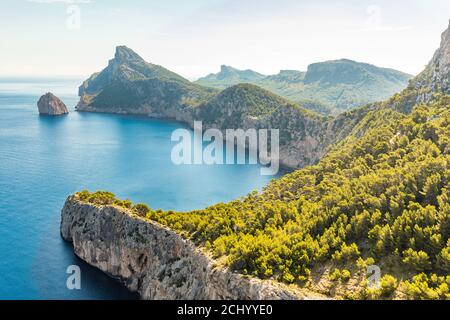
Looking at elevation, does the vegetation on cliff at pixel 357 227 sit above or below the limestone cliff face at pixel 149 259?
above

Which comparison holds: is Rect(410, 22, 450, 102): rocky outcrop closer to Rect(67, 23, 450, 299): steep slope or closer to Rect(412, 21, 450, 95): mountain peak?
Rect(412, 21, 450, 95): mountain peak

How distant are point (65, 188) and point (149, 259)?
61738 mm

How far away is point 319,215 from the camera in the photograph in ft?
191

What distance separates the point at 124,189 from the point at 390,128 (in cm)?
7745

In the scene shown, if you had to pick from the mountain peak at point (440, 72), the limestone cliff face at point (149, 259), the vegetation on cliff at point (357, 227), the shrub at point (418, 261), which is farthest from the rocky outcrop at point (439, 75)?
the limestone cliff face at point (149, 259)

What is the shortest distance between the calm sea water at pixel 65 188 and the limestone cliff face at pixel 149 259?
10.0 ft

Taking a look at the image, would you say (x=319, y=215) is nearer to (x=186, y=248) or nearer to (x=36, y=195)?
(x=186, y=248)

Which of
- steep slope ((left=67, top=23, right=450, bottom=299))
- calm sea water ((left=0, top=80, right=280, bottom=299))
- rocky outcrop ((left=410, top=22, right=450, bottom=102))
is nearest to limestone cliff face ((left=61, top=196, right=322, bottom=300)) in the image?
steep slope ((left=67, top=23, right=450, bottom=299))

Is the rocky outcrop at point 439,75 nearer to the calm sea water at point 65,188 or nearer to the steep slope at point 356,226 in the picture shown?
the steep slope at point 356,226

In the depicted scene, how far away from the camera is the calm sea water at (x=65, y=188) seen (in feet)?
229
